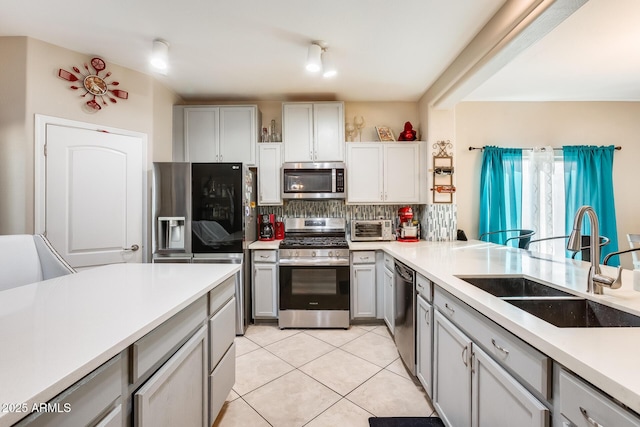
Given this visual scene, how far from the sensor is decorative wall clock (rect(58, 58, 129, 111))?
250 cm

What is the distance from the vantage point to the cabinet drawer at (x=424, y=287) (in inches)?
70.5

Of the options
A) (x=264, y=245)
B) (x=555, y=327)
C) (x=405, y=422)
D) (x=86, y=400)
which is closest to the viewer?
(x=86, y=400)

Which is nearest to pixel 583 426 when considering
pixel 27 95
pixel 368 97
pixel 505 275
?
pixel 505 275

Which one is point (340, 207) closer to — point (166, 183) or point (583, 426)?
point (166, 183)

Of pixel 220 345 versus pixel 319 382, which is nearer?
pixel 220 345

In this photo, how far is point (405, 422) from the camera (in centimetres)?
170

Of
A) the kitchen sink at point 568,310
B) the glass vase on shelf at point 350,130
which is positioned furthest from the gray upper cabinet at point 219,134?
the kitchen sink at point 568,310

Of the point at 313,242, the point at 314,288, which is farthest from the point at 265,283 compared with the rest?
the point at 313,242

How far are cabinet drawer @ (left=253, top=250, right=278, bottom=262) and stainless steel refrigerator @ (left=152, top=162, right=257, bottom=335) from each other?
17cm

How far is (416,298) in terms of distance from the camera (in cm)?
201

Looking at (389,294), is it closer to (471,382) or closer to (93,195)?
(471,382)

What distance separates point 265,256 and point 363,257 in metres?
1.06

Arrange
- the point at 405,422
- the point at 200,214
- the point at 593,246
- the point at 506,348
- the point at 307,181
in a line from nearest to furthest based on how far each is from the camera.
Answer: the point at 506,348
the point at 593,246
the point at 405,422
the point at 200,214
the point at 307,181

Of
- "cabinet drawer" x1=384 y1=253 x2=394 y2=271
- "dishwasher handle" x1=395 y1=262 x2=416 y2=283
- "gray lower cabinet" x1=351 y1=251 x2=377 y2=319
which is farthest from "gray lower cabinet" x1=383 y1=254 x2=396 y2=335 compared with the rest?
"dishwasher handle" x1=395 y1=262 x2=416 y2=283
